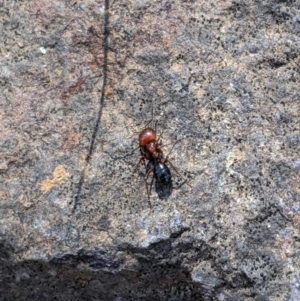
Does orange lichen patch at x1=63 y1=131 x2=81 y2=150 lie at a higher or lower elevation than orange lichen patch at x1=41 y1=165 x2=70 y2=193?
higher

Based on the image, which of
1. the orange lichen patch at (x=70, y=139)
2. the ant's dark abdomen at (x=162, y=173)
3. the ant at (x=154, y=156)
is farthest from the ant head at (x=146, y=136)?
the orange lichen patch at (x=70, y=139)

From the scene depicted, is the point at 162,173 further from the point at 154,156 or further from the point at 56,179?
the point at 56,179

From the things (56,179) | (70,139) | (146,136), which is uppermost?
(146,136)

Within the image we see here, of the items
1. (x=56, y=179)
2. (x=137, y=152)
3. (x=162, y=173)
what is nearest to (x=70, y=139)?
(x=56, y=179)

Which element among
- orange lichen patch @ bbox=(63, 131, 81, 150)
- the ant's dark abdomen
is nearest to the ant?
the ant's dark abdomen

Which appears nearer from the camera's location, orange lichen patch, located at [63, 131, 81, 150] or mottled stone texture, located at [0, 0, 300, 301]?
mottled stone texture, located at [0, 0, 300, 301]

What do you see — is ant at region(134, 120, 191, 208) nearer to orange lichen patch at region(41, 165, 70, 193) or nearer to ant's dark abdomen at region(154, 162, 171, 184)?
ant's dark abdomen at region(154, 162, 171, 184)

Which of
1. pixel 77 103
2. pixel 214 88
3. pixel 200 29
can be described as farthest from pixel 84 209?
pixel 200 29
